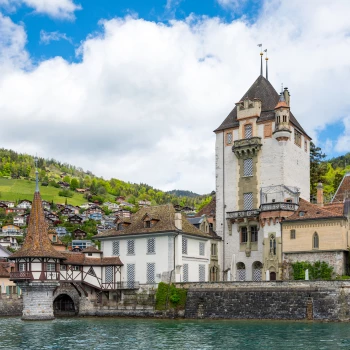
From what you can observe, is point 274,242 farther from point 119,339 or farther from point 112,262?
point 119,339

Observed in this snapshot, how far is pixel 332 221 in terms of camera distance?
196 feet

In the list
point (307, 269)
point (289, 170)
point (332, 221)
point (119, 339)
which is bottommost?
point (119, 339)

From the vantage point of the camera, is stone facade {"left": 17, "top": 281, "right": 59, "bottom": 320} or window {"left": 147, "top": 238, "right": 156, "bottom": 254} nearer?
stone facade {"left": 17, "top": 281, "right": 59, "bottom": 320}

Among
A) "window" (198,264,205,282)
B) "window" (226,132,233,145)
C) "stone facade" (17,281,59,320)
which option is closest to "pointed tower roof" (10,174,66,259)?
"stone facade" (17,281,59,320)

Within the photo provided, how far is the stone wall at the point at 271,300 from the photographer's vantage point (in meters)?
53.2

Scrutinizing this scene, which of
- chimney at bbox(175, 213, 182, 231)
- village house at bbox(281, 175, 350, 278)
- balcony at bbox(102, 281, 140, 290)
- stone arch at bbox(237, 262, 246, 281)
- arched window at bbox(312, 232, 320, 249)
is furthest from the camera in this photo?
stone arch at bbox(237, 262, 246, 281)

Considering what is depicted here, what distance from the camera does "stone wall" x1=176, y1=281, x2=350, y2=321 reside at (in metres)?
53.2

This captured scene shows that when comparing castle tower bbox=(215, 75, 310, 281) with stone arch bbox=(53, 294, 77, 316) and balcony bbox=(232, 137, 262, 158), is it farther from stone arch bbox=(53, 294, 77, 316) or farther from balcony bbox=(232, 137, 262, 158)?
stone arch bbox=(53, 294, 77, 316)

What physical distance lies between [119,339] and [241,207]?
29.0 m

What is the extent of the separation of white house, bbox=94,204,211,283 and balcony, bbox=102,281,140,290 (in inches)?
24.5

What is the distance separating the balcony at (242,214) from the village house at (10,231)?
258 feet

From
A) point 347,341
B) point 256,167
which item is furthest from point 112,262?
point 347,341

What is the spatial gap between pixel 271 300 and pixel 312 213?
1009 cm

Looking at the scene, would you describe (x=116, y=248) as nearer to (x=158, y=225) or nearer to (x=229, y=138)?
(x=158, y=225)
